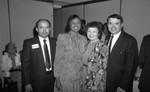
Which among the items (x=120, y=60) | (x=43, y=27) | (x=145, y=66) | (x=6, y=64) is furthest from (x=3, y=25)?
(x=145, y=66)

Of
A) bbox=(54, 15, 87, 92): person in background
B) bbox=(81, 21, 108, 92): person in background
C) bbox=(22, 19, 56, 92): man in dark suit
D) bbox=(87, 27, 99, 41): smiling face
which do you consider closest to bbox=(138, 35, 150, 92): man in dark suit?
bbox=(81, 21, 108, 92): person in background

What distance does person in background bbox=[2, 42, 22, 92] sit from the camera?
10.7ft

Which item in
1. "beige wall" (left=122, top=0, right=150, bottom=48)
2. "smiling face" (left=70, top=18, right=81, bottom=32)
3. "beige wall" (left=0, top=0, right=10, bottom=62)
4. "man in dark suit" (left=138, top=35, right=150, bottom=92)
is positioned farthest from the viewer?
"beige wall" (left=0, top=0, right=10, bottom=62)

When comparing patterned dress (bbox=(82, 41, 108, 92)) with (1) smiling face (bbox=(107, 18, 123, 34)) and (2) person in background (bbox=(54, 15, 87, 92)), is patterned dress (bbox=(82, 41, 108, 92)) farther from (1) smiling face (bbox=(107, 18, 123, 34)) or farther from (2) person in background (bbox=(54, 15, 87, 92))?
(1) smiling face (bbox=(107, 18, 123, 34))

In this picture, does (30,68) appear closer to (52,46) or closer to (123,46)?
(52,46)

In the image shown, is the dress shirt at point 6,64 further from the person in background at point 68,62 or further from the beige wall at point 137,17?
the beige wall at point 137,17

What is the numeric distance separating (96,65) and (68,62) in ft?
1.32

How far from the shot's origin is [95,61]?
171cm

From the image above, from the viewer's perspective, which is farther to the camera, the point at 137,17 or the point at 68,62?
the point at 137,17

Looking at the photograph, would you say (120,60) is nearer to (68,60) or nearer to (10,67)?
(68,60)

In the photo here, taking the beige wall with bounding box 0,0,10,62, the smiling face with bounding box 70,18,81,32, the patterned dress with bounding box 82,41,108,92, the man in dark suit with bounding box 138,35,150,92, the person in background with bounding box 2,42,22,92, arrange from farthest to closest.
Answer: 1. the beige wall with bounding box 0,0,10,62
2. the person in background with bounding box 2,42,22,92
3. the smiling face with bounding box 70,18,81,32
4. the man in dark suit with bounding box 138,35,150,92
5. the patterned dress with bounding box 82,41,108,92

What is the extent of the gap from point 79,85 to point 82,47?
57 cm

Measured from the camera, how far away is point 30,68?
214 cm

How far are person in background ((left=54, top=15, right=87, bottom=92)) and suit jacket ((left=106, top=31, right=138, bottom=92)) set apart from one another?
44 cm
